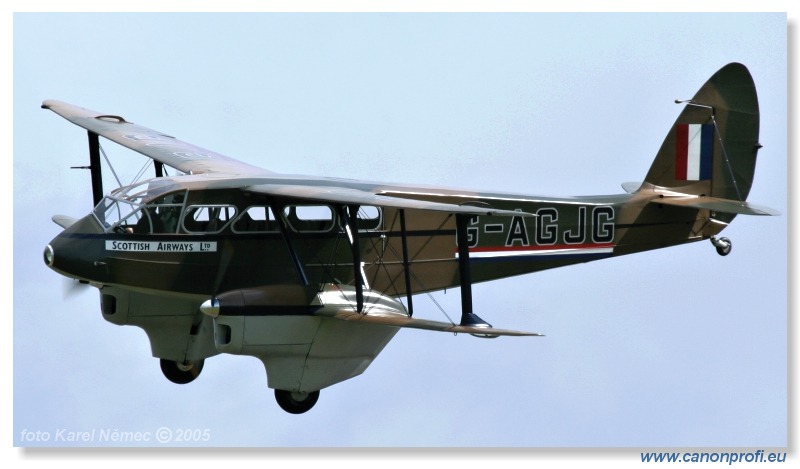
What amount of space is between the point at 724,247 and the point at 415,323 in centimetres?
632

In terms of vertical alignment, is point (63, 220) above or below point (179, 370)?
above

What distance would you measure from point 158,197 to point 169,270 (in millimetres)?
1065

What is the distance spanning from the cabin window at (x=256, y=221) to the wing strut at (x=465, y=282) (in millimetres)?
2758

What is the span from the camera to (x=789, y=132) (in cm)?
→ 2480

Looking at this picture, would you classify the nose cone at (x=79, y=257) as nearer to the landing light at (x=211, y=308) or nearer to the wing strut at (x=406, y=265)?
the landing light at (x=211, y=308)

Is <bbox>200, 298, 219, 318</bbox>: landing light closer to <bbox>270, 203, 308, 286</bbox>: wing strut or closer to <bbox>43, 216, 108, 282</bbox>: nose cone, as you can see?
<bbox>270, 203, 308, 286</bbox>: wing strut

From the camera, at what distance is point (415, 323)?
21.8 metres

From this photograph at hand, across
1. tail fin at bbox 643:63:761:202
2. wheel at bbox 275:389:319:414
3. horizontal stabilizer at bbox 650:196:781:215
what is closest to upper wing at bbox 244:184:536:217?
wheel at bbox 275:389:319:414

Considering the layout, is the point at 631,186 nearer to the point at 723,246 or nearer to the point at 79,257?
the point at 723,246

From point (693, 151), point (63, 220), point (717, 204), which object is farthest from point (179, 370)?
point (693, 151)

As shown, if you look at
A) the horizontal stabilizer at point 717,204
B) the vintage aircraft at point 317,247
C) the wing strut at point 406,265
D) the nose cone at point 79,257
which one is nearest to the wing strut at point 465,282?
the vintage aircraft at point 317,247

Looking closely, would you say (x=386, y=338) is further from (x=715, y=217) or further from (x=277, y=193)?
(x=715, y=217)

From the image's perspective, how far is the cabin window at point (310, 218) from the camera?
75.3 feet

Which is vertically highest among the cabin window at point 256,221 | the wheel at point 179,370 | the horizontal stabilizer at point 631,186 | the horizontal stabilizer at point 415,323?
the horizontal stabilizer at point 631,186
